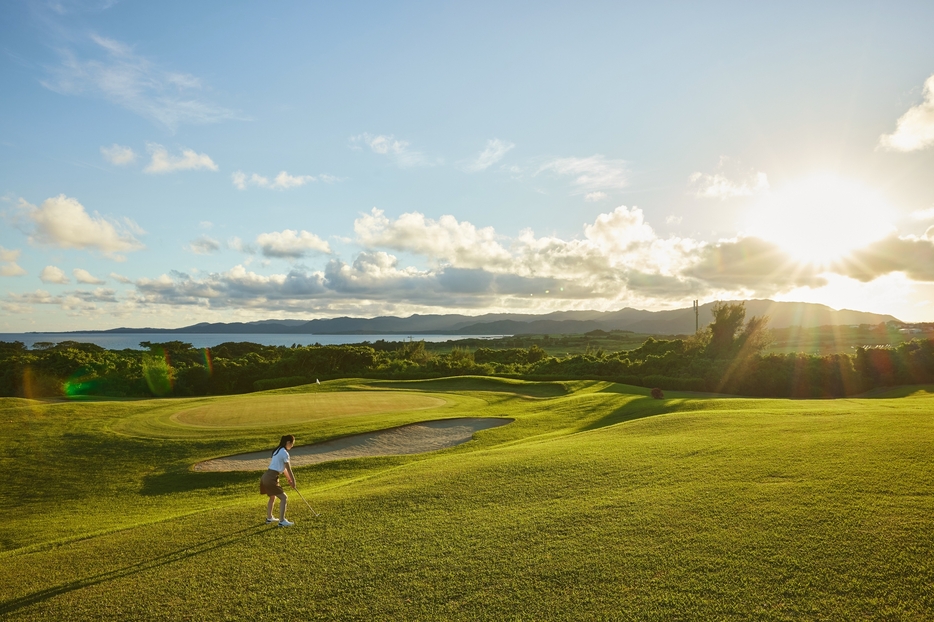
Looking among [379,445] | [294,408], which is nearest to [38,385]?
[294,408]

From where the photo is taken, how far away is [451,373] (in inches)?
1951

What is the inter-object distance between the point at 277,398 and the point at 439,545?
83.4 ft

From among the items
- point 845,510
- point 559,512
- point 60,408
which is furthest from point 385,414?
point 845,510

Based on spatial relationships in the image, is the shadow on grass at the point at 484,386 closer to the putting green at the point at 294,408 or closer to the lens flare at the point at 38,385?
the putting green at the point at 294,408

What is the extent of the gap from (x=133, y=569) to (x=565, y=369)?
143 ft

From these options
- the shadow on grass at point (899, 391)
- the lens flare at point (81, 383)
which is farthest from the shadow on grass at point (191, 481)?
the shadow on grass at point (899, 391)

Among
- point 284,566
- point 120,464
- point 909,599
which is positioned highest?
point 909,599

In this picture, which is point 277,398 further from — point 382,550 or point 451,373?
point 382,550

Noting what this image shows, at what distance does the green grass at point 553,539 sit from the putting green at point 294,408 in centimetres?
805

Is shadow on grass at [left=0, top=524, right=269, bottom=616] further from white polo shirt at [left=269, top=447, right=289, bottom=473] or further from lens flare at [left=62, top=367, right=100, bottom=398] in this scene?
lens flare at [left=62, top=367, right=100, bottom=398]

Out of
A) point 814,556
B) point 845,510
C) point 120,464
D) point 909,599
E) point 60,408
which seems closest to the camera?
point 909,599

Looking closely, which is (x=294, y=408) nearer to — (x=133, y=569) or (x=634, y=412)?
(x=634, y=412)

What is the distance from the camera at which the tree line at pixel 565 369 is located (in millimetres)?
39500

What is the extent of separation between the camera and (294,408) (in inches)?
1075
